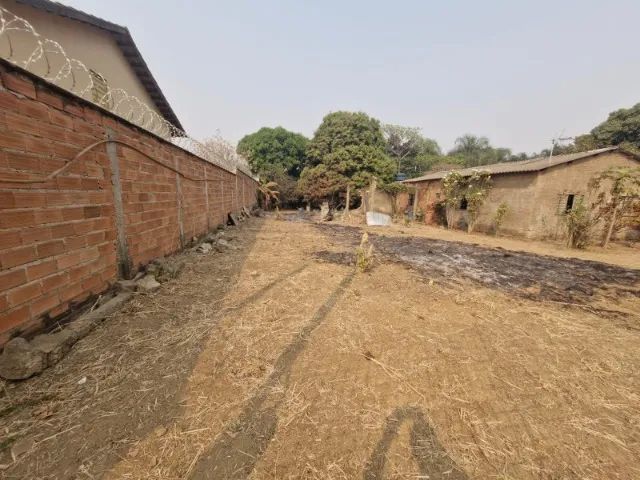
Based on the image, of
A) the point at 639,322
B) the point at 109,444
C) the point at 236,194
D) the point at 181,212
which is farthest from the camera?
the point at 236,194

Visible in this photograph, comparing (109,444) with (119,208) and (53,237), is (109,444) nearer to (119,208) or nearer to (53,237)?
(53,237)

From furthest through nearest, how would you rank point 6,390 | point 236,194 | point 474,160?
point 474,160, point 236,194, point 6,390

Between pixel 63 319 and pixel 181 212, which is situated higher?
pixel 181 212

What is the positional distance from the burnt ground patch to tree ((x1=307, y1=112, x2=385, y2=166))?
17.7m

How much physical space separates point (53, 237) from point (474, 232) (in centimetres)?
1458

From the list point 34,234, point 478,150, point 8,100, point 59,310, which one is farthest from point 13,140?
point 478,150

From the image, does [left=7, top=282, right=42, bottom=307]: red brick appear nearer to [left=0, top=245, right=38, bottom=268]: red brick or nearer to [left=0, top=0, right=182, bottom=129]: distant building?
[left=0, top=245, right=38, bottom=268]: red brick

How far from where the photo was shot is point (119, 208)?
3.06 meters

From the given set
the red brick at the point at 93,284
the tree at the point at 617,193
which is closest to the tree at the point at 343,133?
the tree at the point at 617,193

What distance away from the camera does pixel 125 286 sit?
9.97ft

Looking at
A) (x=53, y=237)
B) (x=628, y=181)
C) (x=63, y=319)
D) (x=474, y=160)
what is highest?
(x=474, y=160)

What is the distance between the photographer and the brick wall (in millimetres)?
1812

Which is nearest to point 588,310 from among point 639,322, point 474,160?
point 639,322

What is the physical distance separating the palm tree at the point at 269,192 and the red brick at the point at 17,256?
67.4ft
